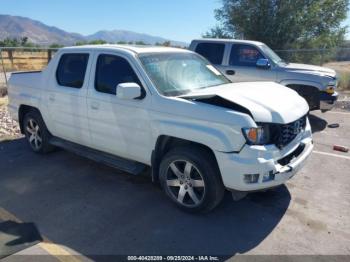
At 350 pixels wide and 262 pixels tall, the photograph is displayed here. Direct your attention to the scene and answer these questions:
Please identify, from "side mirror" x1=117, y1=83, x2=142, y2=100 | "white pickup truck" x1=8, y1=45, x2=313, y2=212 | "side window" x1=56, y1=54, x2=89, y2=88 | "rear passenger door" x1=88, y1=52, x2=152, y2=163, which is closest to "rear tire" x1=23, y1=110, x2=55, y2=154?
"white pickup truck" x1=8, y1=45, x2=313, y2=212

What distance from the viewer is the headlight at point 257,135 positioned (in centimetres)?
352

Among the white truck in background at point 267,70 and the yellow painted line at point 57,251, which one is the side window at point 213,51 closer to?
the white truck in background at point 267,70

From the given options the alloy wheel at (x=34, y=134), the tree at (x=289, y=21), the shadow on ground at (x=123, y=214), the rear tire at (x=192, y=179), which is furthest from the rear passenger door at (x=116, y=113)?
the tree at (x=289, y=21)

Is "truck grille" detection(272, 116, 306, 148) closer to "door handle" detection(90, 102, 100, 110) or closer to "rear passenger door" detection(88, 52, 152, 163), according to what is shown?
"rear passenger door" detection(88, 52, 152, 163)

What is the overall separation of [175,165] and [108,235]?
1.07 meters

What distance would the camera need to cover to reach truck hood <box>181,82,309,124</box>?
3.67m

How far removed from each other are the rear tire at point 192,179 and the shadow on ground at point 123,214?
173 mm

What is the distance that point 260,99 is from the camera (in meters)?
3.92

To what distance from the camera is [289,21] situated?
60.7 feet

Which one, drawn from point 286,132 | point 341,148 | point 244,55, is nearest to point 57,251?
point 286,132

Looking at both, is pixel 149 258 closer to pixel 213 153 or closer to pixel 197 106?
pixel 213 153

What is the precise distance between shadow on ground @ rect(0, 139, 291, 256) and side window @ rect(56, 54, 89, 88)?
4.54ft

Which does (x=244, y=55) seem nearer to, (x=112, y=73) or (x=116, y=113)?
(x=112, y=73)

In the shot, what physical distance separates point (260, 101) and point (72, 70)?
294 cm
